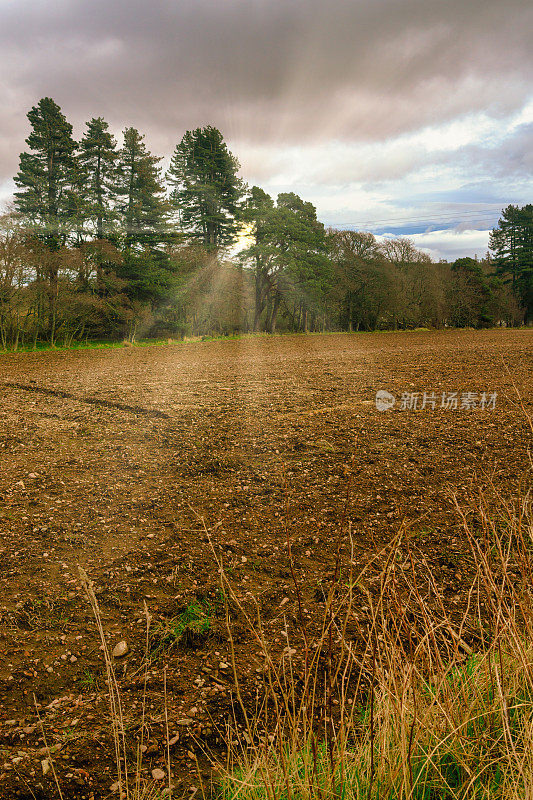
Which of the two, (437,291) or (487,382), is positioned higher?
(437,291)

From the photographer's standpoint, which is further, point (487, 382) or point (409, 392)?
point (487, 382)

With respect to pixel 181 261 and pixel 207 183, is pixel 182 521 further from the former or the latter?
pixel 207 183

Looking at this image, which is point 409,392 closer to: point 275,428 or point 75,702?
point 275,428

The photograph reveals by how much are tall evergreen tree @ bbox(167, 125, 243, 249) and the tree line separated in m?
0.09

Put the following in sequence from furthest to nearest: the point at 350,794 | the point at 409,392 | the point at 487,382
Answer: the point at 487,382, the point at 409,392, the point at 350,794

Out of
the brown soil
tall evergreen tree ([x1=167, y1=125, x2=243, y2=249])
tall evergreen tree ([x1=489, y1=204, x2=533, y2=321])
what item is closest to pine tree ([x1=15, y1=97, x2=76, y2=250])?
tall evergreen tree ([x1=167, y1=125, x2=243, y2=249])

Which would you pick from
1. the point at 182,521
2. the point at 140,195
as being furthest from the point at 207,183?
the point at 182,521

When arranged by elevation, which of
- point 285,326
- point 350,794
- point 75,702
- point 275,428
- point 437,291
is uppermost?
point 437,291

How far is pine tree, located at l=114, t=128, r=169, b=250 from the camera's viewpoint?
28.6m

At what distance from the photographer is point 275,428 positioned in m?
6.83

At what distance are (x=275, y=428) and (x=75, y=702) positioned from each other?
4793 millimetres

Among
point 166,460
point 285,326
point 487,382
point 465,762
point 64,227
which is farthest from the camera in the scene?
point 285,326

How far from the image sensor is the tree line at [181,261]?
21172 millimetres

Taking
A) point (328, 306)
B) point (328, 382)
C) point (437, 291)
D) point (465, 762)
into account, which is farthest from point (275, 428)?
point (437, 291)
